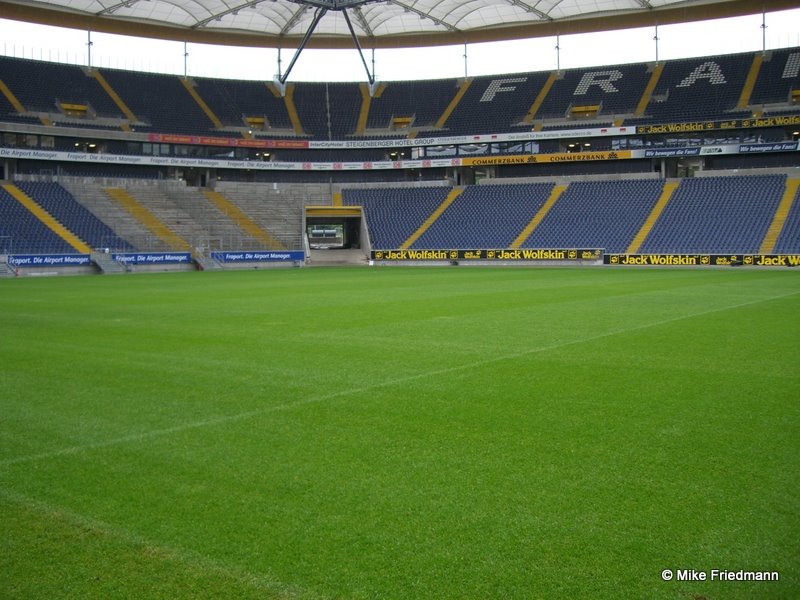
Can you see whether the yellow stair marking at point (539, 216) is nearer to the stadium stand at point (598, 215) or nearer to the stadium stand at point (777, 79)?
the stadium stand at point (598, 215)

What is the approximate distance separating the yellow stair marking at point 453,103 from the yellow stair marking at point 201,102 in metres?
20.6

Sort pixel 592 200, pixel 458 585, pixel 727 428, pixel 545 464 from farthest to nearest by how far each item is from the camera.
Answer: pixel 592 200, pixel 727 428, pixel 545 464, pixel 458 585

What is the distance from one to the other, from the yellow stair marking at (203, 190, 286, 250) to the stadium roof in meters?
14.5

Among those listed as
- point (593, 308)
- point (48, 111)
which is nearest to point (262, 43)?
point (48, 111)

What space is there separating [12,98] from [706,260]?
53.6 m

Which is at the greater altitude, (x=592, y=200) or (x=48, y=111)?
(x=48, y=111)

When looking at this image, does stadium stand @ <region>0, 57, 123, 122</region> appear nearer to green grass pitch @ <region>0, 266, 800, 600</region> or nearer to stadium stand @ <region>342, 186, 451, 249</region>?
stadium stand @ <region>342, 186, 451, 249</region>

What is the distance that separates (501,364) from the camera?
10656mm

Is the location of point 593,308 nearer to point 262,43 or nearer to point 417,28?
point 417,28

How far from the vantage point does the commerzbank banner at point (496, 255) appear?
50188mm

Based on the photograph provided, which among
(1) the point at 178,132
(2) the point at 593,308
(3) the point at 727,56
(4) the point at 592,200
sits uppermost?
(3) the point at 727,56

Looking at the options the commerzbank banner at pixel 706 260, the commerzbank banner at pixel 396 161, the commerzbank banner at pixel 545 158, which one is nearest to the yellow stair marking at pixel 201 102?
the commerzbank banner at pixel 396 161

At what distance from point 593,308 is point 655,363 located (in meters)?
8.64

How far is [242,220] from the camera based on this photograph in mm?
59062
